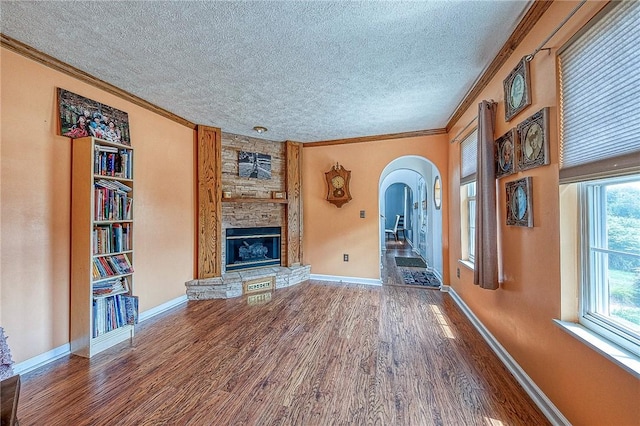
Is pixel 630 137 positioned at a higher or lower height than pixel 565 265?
higher

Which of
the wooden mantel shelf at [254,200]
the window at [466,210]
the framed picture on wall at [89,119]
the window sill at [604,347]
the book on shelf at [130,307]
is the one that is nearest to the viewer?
the window sill at [604,347]

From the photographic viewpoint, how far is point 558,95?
1.40 m

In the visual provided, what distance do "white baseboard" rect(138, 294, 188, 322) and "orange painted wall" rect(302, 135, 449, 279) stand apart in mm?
2083

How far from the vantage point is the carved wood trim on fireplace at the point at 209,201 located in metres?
3.66

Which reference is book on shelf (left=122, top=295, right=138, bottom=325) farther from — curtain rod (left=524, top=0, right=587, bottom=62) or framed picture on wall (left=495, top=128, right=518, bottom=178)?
curtain rod (left=524, top=0, right=587, bottom=62)

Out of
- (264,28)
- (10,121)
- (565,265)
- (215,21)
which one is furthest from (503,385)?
(10,121)

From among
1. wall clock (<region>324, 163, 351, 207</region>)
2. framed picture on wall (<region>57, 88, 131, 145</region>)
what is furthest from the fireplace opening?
framed picture on wall (<region>57, 88, 131, 145</region>)

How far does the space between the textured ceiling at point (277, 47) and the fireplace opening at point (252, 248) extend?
1.99m

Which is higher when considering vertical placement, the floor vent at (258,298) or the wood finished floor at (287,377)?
the floor vent at (258,298)

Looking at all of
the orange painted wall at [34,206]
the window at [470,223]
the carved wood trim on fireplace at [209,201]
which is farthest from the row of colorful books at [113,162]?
the window at [470,223]

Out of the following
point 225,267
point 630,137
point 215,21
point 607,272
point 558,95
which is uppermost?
point 215,21

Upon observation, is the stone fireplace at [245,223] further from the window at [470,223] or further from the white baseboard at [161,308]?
the window at [470,223]

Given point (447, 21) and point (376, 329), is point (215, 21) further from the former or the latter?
point (376, 329)

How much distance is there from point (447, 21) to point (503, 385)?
251 cm
